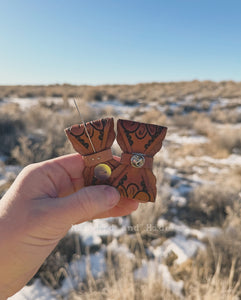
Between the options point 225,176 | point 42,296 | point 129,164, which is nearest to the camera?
point 129,164

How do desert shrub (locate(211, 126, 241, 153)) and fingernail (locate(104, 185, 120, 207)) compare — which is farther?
desert shrub (locate(211, 126, 241, 153))

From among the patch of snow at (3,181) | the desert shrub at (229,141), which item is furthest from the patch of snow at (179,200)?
the desert shrub at (229,141)

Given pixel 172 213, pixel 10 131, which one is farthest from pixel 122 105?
pixel 172 213

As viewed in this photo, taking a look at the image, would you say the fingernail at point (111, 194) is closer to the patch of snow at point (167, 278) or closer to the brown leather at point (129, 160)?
the brown leather at point (129, 160)

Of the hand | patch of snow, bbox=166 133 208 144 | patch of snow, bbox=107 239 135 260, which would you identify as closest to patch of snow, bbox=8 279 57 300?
patch of snow, bbox=107 239 135 260

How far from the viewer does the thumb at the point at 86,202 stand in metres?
0.98

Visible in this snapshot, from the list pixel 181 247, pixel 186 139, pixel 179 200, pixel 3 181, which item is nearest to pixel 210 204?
pixel 179 200

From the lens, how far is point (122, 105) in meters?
11.9

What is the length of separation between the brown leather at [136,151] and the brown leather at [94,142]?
0.06 meters

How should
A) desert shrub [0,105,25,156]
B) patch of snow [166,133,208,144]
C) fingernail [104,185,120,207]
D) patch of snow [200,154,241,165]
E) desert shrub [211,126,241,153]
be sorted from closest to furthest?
fingernail [104,185,120,207] → desert shrub [0,105,25,156] → patch of snow [200,154,241,165] → desert shrub [211,126,241,153] → patch of snow [166,133,208,144]

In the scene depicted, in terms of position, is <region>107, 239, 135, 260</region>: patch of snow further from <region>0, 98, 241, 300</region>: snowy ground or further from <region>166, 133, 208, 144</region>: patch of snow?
<region>166, 133, 208, 144</region>: patch of snow

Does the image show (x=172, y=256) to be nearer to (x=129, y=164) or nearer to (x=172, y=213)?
(x=172, y=213)

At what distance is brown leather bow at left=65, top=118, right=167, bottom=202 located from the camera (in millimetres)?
1094

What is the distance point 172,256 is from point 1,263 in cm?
176
